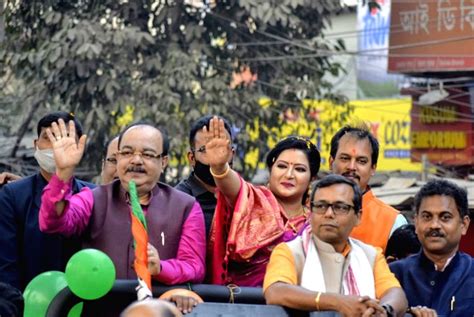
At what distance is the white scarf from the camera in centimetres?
525

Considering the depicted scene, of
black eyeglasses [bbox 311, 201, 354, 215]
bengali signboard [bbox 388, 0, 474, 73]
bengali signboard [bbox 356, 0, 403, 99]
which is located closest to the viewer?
black eyeglasses [bbox 311, 201, 354, 215]

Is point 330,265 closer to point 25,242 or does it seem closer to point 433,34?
point 25,242

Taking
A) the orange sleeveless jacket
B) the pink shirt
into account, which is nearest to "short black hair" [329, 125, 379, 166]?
the orange sleeveless jacket

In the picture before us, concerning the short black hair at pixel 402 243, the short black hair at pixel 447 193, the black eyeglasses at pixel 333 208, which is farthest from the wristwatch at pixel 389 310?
the short black hair at pixel 402 243

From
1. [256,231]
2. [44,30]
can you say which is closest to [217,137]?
[256,231]

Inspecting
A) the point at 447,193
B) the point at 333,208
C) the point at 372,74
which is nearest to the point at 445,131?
the point at 372,74

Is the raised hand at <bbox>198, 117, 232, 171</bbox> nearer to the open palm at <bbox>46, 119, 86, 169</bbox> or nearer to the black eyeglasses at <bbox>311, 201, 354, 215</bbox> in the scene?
the black eyeglasses at <bbox>311, 201, 354, 215</bbox>

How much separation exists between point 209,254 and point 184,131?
352 inches

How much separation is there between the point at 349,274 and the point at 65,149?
4.72 feet

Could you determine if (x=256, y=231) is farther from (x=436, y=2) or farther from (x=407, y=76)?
(x=407, y=76)

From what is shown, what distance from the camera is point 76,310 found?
5.55 metres

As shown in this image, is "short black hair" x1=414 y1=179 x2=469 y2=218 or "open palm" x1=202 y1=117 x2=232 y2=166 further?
"short black hair" x1=414 y1=179 x2=469 y2=218

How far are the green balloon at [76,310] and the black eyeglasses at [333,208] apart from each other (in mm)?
1127

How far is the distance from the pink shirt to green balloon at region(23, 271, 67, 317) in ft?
0.78
